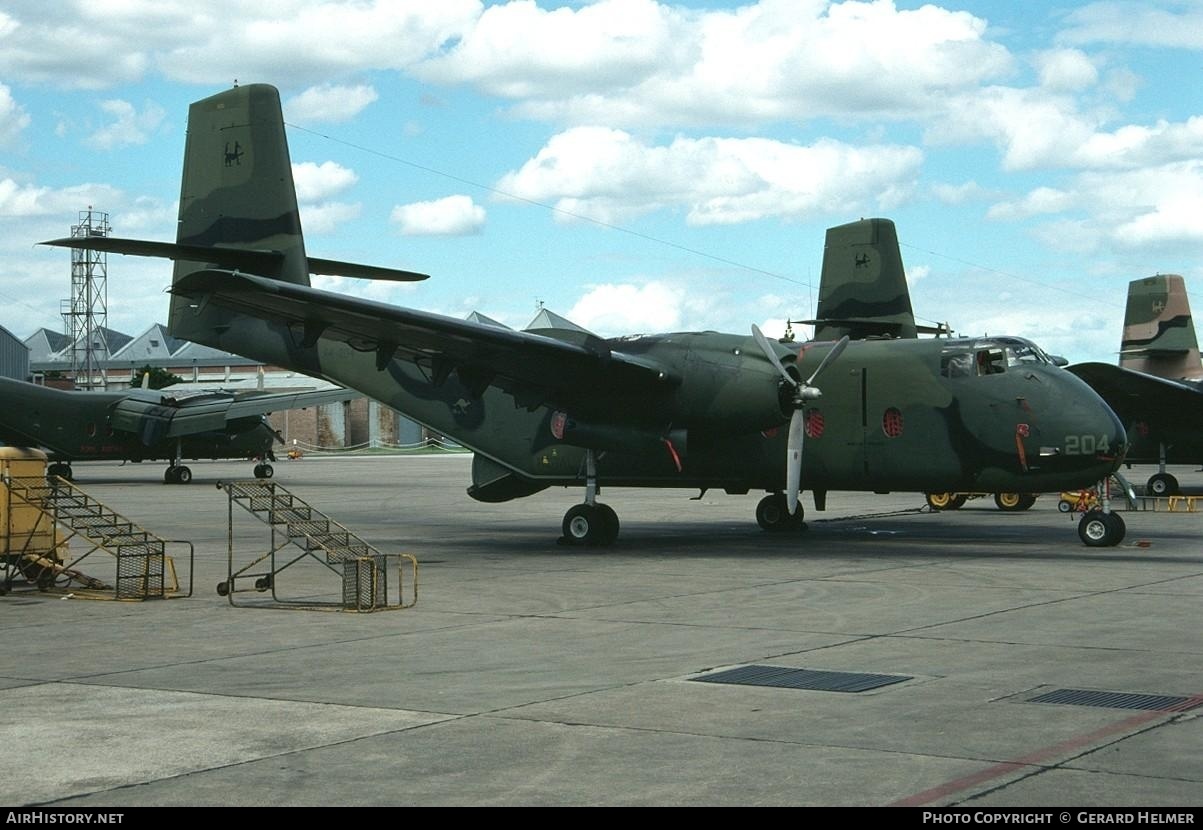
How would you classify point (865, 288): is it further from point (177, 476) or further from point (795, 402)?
point (177, 476)

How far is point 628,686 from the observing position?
10273 millimetres

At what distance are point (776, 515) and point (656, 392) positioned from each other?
600 centimetres

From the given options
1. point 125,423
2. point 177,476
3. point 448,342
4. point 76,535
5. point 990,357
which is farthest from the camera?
point 177,476

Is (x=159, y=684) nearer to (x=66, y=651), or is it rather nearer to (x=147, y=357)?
(x=66, y=651)

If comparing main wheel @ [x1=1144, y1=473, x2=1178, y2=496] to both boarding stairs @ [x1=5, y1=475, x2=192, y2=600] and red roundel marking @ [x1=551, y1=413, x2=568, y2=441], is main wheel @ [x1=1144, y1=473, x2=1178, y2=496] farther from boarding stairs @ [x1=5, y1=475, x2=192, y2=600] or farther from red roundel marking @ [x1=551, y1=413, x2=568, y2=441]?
boarding stairs @ [x1=5, y1=475, x2=192, y2=600]

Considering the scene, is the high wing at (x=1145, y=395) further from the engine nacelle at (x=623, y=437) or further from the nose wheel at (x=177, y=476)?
the nose wheel at (x=177, y=476)

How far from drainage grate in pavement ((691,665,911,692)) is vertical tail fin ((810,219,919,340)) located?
23471 millimetres

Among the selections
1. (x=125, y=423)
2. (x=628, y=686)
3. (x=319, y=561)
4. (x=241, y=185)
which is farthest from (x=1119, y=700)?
(x=125, y=423)

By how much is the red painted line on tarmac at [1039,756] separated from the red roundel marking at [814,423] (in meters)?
12.8

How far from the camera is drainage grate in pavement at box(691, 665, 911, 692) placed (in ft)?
Result: 33.6

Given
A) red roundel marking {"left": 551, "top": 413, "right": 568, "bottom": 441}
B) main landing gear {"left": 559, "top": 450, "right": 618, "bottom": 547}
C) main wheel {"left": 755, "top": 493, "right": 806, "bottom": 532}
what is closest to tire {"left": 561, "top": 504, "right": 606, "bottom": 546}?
main landing gear {"left": 559, "top": 450, "right": 618, "bottom": 547}

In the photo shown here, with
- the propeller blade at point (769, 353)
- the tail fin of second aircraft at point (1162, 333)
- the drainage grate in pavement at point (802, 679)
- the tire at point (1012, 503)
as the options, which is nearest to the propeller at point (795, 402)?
the propeller blade at point (769, 353)
